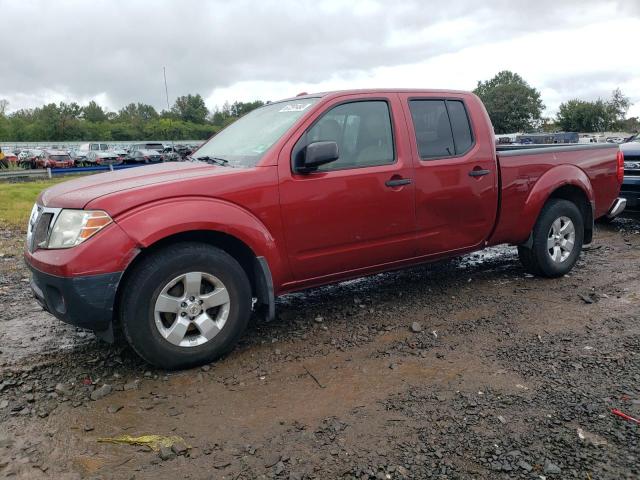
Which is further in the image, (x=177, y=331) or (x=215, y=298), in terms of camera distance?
(x=215, y=298)

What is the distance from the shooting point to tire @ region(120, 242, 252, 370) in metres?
3.23

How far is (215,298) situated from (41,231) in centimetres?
120

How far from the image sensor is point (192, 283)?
11.0 ft

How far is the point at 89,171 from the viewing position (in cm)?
2731

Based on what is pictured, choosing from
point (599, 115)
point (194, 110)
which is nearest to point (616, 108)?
point (599, 115)

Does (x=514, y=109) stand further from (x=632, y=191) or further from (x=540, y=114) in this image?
(x=632, y=191)

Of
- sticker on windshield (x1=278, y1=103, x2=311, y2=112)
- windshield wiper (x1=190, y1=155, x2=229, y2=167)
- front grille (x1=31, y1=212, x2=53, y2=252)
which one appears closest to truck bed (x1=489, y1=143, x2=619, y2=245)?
sticker on windshield (x1=278, y1=103, x2=311, y2=112)

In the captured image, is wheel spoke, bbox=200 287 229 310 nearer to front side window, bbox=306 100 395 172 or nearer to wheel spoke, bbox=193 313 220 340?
wheel spoke, bbox=193 313 220 340

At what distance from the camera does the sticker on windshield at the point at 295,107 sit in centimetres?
408

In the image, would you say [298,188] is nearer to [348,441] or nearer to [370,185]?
[370,185]

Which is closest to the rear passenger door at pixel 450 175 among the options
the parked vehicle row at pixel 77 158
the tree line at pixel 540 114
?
the parked vehicle row at pixel 77 158

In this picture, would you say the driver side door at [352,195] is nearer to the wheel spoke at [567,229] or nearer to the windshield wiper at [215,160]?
the windshield wiper at [215,160]

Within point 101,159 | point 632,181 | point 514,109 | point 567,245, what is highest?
point 514,109

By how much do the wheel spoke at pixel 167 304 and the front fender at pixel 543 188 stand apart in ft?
11.0
